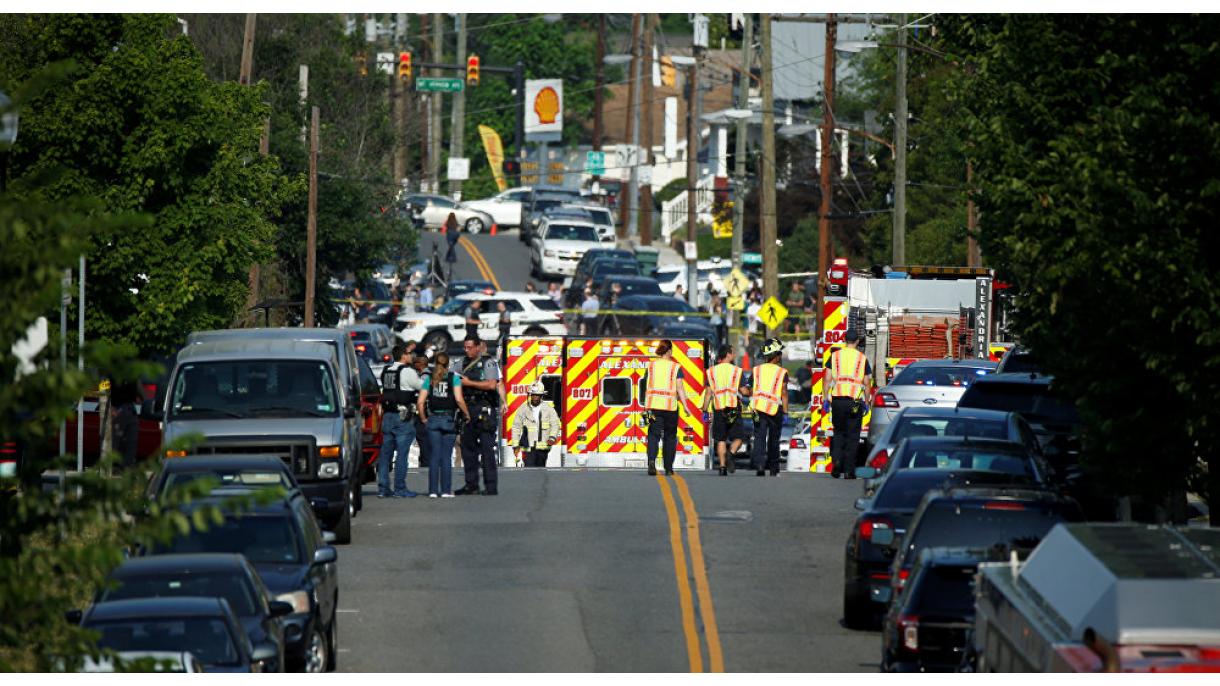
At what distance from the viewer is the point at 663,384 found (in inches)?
1100

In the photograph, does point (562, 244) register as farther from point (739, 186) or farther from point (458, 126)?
point (458, 126)

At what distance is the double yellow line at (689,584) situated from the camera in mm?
16359

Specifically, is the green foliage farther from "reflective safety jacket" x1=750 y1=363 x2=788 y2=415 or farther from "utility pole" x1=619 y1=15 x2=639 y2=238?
"utility pole" x1=619 y1=15 x2=639 y2=238

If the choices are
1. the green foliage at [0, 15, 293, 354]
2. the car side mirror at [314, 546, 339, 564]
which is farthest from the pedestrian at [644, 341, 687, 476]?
the car side mirror at [314, 546, 339, 564]

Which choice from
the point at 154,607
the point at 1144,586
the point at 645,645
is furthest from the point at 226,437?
the point at 1144,586

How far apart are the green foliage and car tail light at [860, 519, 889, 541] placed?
12.3m

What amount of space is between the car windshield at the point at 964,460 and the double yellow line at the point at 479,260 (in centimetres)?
5162

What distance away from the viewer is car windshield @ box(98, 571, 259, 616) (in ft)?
44.7

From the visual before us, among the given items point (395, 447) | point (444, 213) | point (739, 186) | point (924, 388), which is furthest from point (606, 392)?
point (444, 213)

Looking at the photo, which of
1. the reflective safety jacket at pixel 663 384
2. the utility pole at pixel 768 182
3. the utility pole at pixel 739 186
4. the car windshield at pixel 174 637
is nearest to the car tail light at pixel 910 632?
the car windshield at pixel 174 637

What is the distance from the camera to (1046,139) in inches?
730

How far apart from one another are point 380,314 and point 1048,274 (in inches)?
1818

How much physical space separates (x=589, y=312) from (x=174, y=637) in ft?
142

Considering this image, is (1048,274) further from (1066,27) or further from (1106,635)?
(1106,635)
